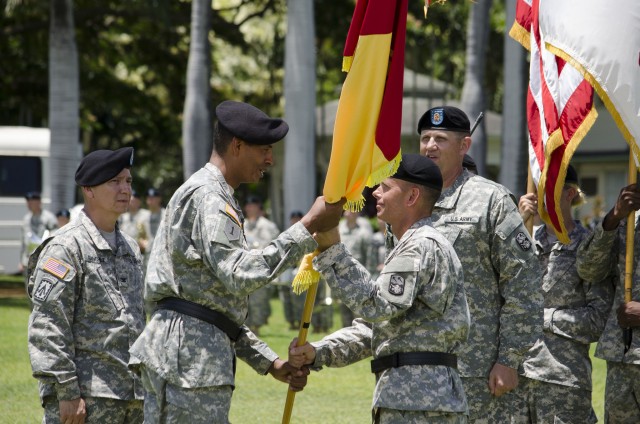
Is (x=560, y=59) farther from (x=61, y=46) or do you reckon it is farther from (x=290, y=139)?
(x=61, y=46)

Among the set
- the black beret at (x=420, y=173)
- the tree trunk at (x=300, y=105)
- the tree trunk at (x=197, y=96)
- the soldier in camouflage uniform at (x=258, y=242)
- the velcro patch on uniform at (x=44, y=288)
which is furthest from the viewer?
the tree trunk at (x=197, y=96)

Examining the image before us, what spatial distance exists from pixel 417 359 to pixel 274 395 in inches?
265

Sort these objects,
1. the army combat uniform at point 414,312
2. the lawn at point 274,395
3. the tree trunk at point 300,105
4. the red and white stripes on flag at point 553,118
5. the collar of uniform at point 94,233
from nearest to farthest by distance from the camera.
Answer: the army combat uniform at point 414,312 → the collar of uniform at point 94,233 → the red and white stripes on flag at point 553,118 → the lawn at point 274,395 → the tree trunk at point 300,105

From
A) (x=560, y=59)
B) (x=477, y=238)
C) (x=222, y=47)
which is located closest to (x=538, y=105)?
(x=560, y=59)

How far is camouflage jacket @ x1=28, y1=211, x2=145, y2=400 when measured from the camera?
6102 mm

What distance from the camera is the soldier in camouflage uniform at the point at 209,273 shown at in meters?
5.37

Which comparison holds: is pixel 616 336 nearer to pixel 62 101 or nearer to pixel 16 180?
pixel 62 101

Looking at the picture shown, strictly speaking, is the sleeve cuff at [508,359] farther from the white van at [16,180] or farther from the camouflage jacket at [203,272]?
the white van at [16,180]

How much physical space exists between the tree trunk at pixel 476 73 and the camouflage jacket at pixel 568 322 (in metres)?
13.1

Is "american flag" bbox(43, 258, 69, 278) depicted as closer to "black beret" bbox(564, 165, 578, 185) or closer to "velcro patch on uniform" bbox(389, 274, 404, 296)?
"velcro patch on uniform" bbox(389, 274, 404, 296)

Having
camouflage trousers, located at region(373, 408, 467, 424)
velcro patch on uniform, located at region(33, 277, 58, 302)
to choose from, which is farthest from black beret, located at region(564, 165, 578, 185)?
velcro patch on uniform, located at region(33, 277, 58, 302)

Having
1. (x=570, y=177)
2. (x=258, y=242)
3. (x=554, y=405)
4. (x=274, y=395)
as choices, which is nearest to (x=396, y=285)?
(x=554, y=405)

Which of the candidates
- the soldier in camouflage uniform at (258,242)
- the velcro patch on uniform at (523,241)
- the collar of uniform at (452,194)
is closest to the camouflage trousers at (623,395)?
the velcro patch on uniform at (523,241)

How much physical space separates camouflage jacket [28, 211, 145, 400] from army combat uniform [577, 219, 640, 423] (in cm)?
305
